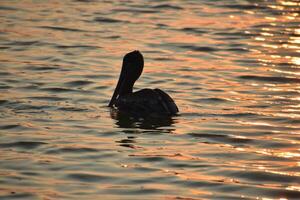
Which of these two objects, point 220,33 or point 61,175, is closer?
point 61,175

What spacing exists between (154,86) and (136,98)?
2.64 m

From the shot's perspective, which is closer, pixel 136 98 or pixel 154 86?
pixel 136 98

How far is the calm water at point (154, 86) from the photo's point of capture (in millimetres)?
10836

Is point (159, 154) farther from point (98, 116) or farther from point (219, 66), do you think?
point (219, 66)

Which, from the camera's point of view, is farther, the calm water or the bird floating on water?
the bird floating on water

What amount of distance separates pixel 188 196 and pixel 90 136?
3.33 metres

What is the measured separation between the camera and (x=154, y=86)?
17.7m

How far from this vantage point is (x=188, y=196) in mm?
10188

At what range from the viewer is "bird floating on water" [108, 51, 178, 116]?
1473 centimetres

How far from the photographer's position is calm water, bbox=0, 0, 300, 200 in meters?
10.8

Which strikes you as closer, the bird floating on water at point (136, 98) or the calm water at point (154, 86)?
the calm water at point (154, 86)

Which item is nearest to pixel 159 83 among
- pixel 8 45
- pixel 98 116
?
pixel 98 116

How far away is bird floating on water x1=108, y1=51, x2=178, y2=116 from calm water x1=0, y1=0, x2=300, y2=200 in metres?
0.28

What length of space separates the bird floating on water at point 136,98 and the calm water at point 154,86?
276 mm
